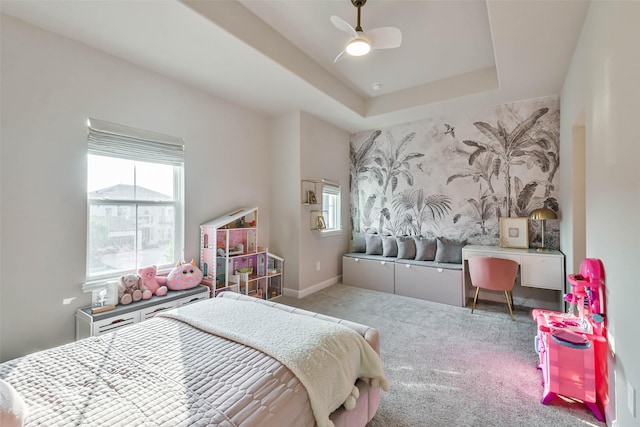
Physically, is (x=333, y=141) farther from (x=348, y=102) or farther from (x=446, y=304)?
(x=446, y=304)

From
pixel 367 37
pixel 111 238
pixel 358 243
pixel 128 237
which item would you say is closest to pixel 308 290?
pixel 358 243

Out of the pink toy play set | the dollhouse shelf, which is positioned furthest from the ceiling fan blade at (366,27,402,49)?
the dollhouse shelf

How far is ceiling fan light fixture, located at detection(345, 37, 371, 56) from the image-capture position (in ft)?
7.07

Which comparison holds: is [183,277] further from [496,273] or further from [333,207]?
[496,273]

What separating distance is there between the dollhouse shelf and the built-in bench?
127 centimetres

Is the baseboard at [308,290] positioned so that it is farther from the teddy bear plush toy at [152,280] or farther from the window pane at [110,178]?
the window pane at [110,178]

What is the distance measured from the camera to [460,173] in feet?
13.6

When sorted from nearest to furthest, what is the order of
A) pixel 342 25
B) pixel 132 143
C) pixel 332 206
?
pixel 342 25
pixel 132 143
pixel 332 206

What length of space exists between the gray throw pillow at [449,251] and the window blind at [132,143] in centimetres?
360

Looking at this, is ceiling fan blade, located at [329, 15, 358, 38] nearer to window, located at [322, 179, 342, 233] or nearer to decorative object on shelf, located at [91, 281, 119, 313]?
window, located at [322, 179, 342, 233]

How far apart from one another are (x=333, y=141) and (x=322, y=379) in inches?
158

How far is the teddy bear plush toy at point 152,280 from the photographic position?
2.65 meters

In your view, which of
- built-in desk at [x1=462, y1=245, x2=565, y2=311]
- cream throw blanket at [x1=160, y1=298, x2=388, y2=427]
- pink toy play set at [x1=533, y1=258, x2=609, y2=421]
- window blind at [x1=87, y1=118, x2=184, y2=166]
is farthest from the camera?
built-in desk at [x1=462, y1=245, x2=565, y2=311]

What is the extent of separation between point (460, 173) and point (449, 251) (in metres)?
1.17
